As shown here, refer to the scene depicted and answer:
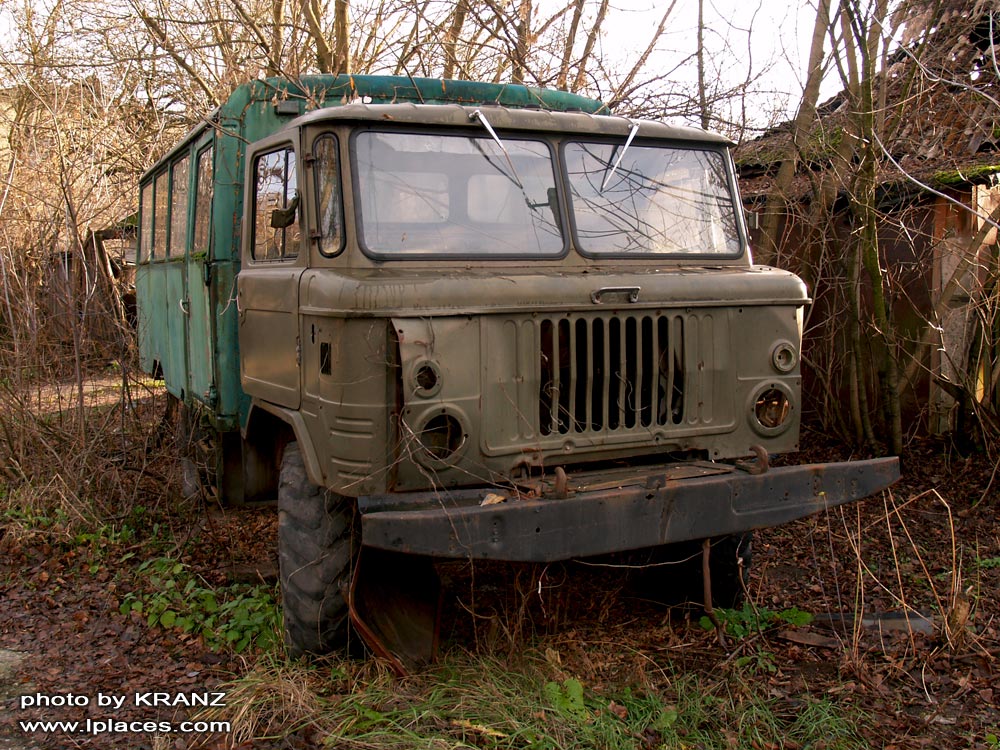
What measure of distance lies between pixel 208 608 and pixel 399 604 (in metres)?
1.28

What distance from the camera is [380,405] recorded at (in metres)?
3.67

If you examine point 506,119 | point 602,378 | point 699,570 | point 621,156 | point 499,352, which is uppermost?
point 506,119

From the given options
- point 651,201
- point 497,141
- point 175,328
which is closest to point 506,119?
point 497,141

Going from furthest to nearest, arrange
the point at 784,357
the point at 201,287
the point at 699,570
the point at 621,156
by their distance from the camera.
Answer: the point at 201,287, the point at 699,570, the point at 621,156, the point at 784,357

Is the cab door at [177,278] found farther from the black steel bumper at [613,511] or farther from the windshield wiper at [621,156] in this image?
the black steel bumper at [613,511]

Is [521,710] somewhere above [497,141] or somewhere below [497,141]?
below

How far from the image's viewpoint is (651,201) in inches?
182

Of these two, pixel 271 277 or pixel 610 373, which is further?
pixel 271 277

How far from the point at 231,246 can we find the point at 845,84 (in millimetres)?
4227

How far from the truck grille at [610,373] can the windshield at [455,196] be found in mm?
510

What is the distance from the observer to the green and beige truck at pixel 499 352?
3672mm

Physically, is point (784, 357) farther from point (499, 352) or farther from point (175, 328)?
point (175, 328)

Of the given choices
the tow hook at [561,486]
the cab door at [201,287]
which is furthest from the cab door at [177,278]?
the tow hook at [561,486]

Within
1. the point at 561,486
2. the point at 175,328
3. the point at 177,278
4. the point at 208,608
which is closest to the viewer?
the point at 561,486
